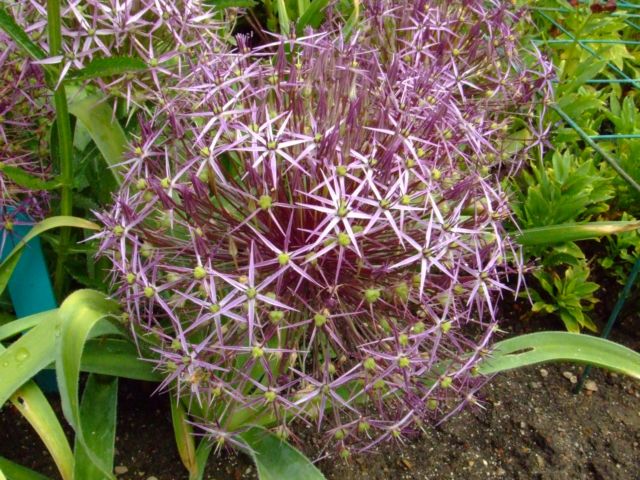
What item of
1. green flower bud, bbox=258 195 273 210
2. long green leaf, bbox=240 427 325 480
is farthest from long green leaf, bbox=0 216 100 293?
long green leaf, bbox=240 427 325 480

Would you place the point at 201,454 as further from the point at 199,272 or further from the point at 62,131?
the point at 62,131

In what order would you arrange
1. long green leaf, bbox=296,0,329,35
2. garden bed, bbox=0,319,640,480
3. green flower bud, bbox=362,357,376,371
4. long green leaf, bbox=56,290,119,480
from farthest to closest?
long green leaf, bbox=296,0,329,35, garden bed, bbox=0,319,640,480, green flower bud, bbox=362,357,376,371, long green leaf, bbox=56,290,119,480

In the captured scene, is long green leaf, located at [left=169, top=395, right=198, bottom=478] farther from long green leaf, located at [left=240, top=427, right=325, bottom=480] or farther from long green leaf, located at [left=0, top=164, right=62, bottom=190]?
long green leaf, located at [left=0, top=164, right=62, bottom=190]

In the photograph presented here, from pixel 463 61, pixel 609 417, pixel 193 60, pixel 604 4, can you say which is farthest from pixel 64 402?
pixel 604 4

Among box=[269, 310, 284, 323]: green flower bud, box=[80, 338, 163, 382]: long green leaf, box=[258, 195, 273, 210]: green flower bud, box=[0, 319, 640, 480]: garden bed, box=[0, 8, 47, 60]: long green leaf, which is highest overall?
box=[0, 8, 47, 60]: long green leaf

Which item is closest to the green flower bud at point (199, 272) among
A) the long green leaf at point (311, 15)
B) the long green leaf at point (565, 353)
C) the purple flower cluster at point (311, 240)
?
the purple flower cluster at point (311, 240)

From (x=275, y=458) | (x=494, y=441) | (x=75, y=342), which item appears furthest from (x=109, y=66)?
(x=494, y=441)
